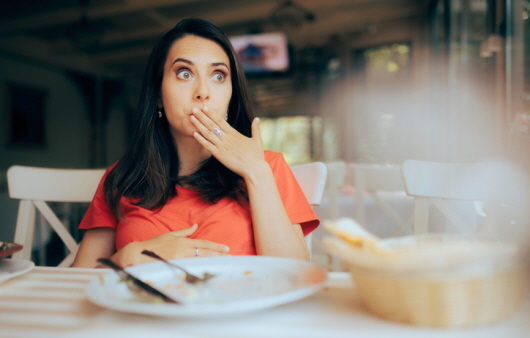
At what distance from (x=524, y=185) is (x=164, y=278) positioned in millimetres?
740

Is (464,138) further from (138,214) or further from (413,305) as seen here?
(413,305)

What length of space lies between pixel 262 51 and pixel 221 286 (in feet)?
19.4

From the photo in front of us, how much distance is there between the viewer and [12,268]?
81 cm

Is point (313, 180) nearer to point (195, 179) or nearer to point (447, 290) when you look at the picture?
point (195, 179)

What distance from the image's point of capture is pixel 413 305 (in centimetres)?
48

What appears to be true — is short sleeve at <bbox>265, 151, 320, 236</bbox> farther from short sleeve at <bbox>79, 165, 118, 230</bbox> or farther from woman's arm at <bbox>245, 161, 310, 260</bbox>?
short sleeve at <bbox>79, 165, 118, 230</bbox>

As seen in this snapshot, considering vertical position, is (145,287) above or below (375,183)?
above

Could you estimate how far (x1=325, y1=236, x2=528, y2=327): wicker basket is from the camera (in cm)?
46

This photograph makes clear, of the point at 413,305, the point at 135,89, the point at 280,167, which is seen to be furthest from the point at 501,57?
the point at 135,89

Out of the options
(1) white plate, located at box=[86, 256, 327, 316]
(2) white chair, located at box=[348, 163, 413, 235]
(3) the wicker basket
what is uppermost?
(3) the wicker basket

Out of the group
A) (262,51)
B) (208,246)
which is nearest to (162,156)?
(208,246)

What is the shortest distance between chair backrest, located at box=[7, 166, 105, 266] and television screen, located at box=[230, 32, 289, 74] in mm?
4732

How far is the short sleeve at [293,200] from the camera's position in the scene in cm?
122

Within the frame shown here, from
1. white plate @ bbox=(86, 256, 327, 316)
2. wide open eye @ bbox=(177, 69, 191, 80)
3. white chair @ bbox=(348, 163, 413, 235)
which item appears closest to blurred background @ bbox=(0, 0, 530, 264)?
white chair @ bbox=(348, 163, 413, 235)
